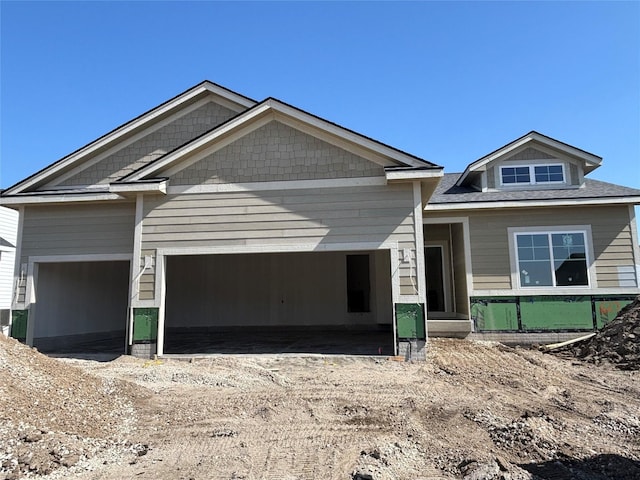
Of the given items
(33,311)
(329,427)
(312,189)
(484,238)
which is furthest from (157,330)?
(484,238)

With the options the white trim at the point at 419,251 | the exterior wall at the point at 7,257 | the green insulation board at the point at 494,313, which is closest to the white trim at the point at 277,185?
the white trim at the point at 419,251

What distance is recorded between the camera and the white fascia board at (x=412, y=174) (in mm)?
9078

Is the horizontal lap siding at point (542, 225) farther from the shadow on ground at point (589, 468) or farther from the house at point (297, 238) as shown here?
the shadow on ground at point (589, 468)

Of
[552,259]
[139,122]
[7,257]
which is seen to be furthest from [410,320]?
[7,257]

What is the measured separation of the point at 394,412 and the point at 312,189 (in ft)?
17.6

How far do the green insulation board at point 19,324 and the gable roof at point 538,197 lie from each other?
436 inches

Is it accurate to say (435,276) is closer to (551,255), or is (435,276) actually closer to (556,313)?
(551,255)

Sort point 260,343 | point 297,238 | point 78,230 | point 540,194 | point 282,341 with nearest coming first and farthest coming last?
1. point 297,238
2. point 78,230
3. point 260,343
4. point 540,194
5. point 282,341

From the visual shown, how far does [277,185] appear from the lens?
9711 mm

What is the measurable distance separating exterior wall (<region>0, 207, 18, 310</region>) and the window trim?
18.8 m

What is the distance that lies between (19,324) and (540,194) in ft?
48.2

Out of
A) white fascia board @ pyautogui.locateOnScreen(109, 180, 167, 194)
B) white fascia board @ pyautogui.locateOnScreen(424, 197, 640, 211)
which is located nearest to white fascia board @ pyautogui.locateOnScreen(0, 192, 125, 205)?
white fascia board @ pyautogui.locateOnScreen(109, 180, 167, 194)

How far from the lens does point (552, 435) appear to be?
485 cm

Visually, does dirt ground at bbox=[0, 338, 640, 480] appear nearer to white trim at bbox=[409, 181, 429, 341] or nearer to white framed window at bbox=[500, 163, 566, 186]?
white trim at bbox=[409, 181, 429, 341]
